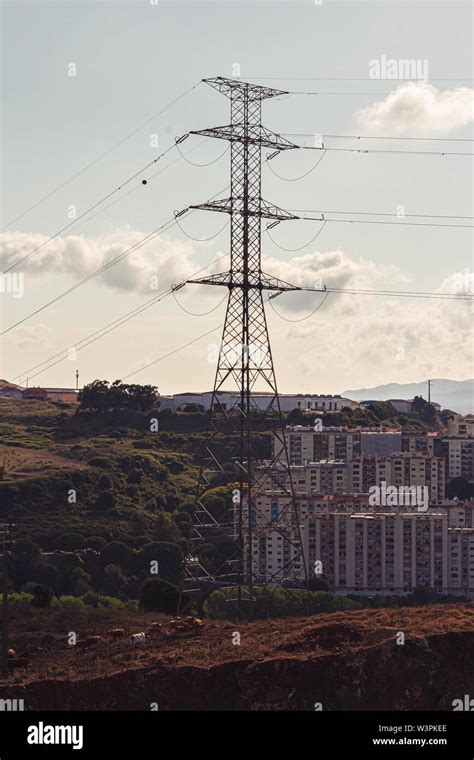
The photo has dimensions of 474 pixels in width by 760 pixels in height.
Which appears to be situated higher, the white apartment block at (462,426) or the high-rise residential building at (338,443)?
the white apartment block at (462,426)

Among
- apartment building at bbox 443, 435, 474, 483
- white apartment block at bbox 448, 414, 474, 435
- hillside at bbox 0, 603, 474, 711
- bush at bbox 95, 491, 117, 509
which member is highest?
white apartment block at bbox 448, 414, 474, 435

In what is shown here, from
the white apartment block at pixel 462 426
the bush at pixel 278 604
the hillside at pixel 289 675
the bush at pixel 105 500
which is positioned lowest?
the bush at pixel 278 604

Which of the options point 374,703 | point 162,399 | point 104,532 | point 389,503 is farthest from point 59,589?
point 162,399

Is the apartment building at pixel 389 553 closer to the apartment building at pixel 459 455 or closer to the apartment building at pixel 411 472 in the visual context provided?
the apartment building at pixel 411 472

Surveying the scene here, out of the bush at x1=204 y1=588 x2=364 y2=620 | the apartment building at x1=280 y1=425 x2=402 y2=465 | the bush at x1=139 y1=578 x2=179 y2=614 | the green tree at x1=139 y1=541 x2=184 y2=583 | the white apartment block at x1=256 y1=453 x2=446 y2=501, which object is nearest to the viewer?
the bush at x1=204 y1=588 x2=364 y2=620

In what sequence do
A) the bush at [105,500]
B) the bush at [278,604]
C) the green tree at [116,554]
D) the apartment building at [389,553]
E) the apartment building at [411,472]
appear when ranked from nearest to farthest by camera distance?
the bush at [278,604] < the green tree at [116,554] < the apartment building at [389,553] < the bush at [105,500] < the apartment building at [411,472]

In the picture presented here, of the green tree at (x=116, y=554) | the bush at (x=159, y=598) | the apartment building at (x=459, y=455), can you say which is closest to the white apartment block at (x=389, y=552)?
the green tree at (x=116, y=554)

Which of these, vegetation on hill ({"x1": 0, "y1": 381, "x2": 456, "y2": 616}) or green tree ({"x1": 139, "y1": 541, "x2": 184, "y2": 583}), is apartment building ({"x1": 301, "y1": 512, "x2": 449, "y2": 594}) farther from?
green tree ({"x1": 139, "y1": 541, "x2": 184, "y2": 583})

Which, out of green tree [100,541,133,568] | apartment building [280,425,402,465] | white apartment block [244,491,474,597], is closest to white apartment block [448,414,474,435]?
apartment building [280,425,402,465]
